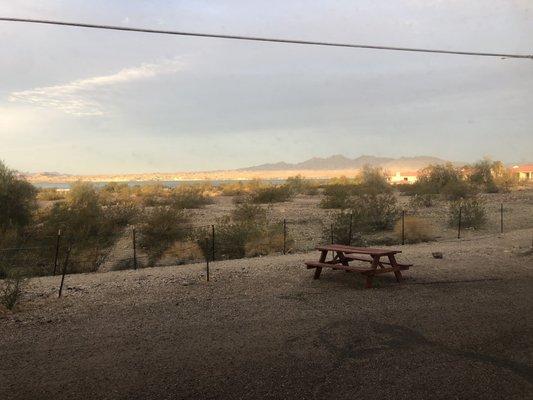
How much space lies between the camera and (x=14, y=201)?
2472 cm

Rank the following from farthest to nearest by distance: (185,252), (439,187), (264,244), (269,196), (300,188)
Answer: (300,188), (439,187), (269,196), (185,252), (264,244)

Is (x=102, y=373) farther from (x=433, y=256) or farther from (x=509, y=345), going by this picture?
(x=433, y=256)

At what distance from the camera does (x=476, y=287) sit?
9.86 metres

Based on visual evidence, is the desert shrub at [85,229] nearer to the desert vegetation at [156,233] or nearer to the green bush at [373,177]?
the desert vegetation at [156,233]

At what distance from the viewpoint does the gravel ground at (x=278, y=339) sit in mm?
5246

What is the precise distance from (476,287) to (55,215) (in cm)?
1989

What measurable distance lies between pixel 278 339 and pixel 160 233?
1575cm

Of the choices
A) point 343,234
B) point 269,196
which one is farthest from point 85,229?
point 269,196

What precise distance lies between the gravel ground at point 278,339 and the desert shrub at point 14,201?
14.1 meters

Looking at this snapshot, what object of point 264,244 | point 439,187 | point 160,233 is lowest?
point 264,244

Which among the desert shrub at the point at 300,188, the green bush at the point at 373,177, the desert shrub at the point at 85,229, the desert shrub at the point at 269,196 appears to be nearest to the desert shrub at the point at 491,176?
the green bush at the point at 373,177

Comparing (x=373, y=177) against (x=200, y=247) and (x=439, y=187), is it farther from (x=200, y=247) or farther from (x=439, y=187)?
(x=200, y=247)

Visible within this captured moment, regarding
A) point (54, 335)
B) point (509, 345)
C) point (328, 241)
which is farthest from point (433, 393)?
point (328, 241)

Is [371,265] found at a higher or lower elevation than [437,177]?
lower
